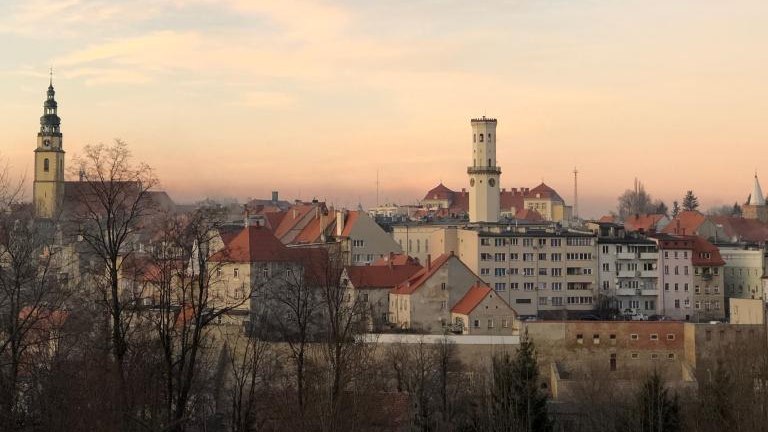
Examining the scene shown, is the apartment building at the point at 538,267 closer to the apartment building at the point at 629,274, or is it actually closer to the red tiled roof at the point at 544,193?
the apartment building at the point at 629,274

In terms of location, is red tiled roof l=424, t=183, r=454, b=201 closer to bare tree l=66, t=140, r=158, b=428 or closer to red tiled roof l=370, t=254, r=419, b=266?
red tiled roof l=370, t=254, r=419, b=266

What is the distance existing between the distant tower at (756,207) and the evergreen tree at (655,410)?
284 feet

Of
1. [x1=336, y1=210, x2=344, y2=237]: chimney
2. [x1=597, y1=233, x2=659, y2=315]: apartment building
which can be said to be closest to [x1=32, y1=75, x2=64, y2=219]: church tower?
[x1=336, y1=210, x2=344, y2=237]: chimney

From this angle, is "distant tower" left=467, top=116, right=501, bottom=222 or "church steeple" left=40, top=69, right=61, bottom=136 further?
"church steeple" left=40, top=69, right=61, bottom=136

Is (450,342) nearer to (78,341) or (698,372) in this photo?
(698,372)

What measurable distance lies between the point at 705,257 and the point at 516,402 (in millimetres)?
40292

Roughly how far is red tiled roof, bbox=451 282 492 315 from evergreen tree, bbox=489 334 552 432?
51.1 feet

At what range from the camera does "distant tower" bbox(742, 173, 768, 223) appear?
124831 millimetres

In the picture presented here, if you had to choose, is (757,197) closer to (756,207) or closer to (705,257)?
(756,207)

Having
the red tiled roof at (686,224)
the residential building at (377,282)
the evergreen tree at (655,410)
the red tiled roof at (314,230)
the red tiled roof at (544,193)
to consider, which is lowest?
the evergreen tree at (655,410)

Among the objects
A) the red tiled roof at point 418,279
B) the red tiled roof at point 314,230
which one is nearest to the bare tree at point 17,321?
the red tiled roof at point 418,279

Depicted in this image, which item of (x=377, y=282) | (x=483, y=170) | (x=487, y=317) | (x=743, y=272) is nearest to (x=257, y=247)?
(x=377, y=282)

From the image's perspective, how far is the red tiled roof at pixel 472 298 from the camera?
6178 centimetres

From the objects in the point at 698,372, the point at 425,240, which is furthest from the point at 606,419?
the point at 425,240
